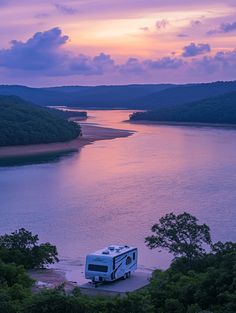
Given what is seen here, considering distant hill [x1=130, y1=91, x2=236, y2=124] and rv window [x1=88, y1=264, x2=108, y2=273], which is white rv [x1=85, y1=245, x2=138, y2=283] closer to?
rv window [x1=88, y1=264, x2=108, y2=273]

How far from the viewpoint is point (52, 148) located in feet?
189

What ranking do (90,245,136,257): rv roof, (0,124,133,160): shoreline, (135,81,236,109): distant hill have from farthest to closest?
(135,81,236,109): distant hill
(0,124,133,160): shoreline
(90,245,136,257): rv roof

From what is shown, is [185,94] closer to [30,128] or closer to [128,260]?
[30,128]

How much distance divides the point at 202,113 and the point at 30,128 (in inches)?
1636

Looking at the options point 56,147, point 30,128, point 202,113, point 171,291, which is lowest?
point 56,147

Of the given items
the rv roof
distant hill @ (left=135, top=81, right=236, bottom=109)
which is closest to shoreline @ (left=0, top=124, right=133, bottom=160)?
the rv roof

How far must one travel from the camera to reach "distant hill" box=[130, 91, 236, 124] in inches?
3684

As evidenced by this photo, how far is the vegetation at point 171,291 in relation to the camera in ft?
32.8

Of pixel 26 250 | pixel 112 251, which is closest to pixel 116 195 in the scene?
pixel 26 250

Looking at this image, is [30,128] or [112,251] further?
[30,128]

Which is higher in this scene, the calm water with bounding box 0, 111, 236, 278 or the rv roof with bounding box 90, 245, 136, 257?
the rv roof with bounding box 90, 245, 136, 257

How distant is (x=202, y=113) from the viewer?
317 feet

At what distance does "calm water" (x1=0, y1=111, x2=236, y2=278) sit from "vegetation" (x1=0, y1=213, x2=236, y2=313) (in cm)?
391

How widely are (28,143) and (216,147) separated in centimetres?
1687
